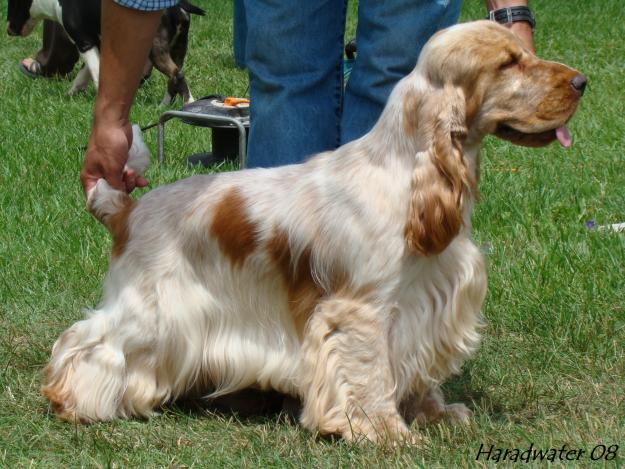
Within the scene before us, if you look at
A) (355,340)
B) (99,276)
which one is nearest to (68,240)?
(99,276)

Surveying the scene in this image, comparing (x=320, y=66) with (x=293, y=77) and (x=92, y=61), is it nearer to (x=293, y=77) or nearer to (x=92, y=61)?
(x=293, y=77)

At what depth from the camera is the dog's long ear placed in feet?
10.1

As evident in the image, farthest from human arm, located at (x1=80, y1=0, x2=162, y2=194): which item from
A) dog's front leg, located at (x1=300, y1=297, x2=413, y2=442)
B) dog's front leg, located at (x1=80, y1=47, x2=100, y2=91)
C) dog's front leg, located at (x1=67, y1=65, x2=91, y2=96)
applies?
dog's front leg, located at (x1=67, y1=65, x2=91, y2=96)

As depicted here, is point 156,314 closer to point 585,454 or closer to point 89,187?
point 89,187

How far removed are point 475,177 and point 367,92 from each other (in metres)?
0.88

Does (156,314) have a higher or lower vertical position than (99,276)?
higher

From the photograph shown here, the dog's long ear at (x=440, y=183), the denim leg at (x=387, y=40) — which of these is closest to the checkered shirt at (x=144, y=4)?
the denim leg at (x=387, y=40)

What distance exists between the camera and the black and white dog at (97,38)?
962 cm

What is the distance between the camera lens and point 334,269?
10.7 ft

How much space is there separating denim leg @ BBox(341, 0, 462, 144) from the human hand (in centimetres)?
91

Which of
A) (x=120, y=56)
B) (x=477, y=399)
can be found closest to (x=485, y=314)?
(x=477, y=399)

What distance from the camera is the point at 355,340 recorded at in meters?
3.25

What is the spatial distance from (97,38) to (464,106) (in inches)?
283

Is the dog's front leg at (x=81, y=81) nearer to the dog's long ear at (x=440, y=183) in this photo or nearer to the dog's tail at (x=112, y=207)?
the dog's tail at (x=112, y=207)
